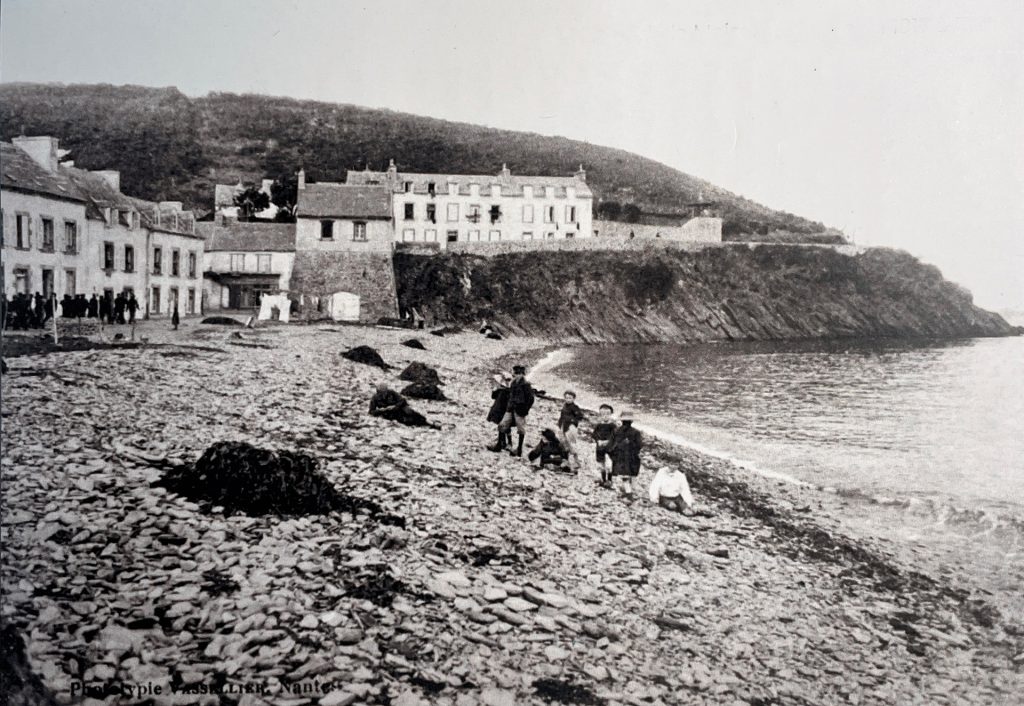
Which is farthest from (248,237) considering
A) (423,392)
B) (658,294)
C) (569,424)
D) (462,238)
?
(569,424)

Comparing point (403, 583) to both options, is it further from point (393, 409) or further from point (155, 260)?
point (155, 260)

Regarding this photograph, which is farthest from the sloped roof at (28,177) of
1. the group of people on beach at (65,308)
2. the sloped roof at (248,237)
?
the sloped roof at (248,237)

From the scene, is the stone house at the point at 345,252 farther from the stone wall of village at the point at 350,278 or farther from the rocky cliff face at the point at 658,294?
the rocky cliff face at the point at 658,294

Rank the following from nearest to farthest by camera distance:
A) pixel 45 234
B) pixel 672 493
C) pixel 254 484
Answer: pixel 254 484
pixel 45 234
pixel 672 493

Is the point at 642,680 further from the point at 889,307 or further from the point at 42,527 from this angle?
the point at 889,307

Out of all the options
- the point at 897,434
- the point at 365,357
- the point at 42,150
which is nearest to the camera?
the point at 42,150

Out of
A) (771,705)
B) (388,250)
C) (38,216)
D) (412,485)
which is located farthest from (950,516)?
(388,250)
